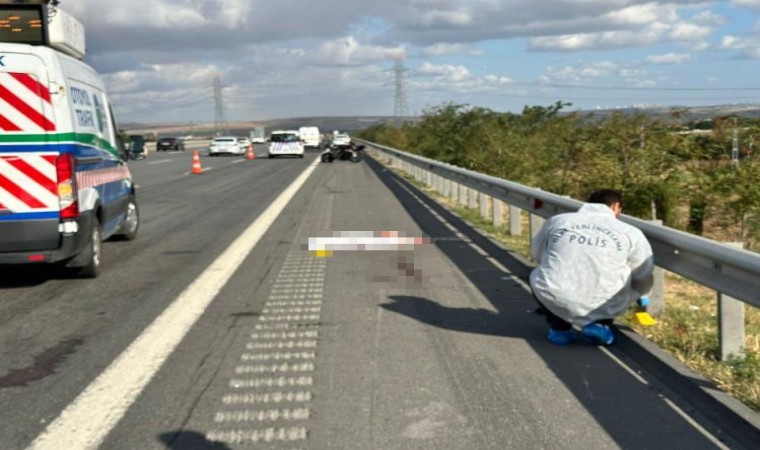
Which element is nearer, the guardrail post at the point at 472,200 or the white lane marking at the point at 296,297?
the white lane marking at the point at 296,297

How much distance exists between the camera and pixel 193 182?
26078 millimetres

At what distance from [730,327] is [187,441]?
11.4 feet

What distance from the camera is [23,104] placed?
747 cm

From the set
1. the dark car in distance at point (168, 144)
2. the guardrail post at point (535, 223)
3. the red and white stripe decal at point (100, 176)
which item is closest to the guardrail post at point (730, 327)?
the guardrail post at point (535, 223)

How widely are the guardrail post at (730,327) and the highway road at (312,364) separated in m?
0.54

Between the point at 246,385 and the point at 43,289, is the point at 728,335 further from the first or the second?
the point at 43,289

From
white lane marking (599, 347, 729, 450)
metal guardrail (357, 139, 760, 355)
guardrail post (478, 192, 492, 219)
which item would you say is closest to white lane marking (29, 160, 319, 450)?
white lane marking (599, 347, 729, 450)

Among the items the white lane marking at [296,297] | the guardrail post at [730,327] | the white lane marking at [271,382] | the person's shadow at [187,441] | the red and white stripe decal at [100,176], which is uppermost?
the red and white stripe decal at [100,176]

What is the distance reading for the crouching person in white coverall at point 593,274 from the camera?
5.58 m

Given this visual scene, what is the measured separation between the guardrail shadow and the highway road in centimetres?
2

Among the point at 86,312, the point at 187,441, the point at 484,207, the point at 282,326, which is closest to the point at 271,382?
the point at 187,441

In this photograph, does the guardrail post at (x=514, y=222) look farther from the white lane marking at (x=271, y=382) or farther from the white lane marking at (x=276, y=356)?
the white lane marking at (x=271, y=382)

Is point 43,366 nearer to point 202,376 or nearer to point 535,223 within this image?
point 202,376

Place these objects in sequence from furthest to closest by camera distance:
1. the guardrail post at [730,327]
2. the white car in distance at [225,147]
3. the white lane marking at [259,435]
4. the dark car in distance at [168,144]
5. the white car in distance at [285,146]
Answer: the dark car in distance at [168,144] < the white car in distance at [225,147] < the white car in distance at [285,146] < the guardrail post at [730,327] < the white lane marking at [259,435]
